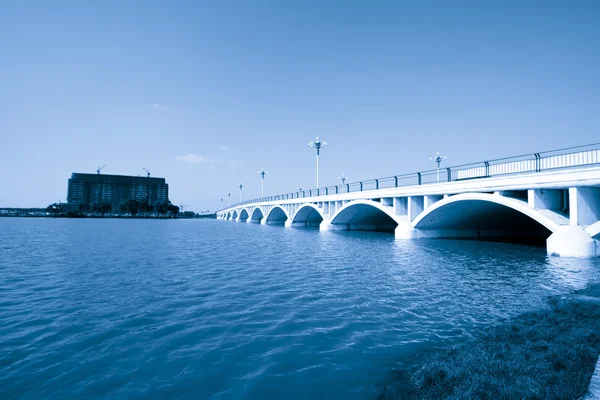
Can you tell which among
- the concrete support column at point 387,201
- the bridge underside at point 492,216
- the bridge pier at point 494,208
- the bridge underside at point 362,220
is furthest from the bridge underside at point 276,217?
the concrete support column at point 387,201

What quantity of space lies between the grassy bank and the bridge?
14763 mm

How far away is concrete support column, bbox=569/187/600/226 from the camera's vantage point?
755 inches

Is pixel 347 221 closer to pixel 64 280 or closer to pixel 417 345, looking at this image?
pixel 64 280

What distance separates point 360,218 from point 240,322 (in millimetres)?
45556

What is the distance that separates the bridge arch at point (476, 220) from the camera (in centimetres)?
2855

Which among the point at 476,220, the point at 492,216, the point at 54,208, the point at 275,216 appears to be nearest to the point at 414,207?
the point at 476,220

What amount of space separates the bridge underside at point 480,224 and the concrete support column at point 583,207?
9.40 metres

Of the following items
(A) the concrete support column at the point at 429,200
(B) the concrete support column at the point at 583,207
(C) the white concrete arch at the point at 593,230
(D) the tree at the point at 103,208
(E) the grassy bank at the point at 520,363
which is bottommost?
(E) the grassy bank at the point at 520,363

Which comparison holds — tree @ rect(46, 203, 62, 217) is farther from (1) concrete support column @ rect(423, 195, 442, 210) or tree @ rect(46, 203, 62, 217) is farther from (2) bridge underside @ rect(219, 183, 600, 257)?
(1) concrete support column @ rect(423, 195, 442, 210)

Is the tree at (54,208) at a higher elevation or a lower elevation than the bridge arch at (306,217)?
higher

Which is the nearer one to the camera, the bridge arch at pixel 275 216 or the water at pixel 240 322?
the water at pixel 240 322

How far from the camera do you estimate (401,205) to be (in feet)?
121

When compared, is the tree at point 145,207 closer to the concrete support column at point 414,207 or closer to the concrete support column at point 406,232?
the concrete support column at point 406,232

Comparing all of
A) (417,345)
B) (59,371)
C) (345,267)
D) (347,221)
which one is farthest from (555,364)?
(347,221)
